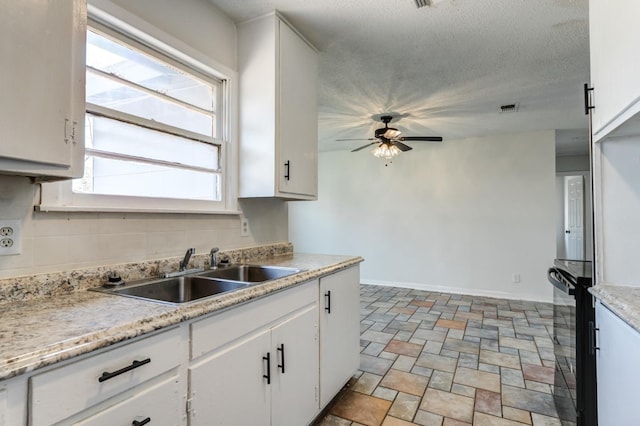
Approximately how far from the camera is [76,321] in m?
0.97

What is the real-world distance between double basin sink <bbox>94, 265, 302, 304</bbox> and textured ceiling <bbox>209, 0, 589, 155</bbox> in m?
1.63

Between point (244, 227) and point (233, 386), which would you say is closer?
point (233, 386)

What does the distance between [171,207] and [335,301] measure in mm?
1122

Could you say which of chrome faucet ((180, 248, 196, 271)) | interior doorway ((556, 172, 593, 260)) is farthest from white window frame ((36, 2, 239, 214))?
interior doorway ((556, 172, 593, 260))

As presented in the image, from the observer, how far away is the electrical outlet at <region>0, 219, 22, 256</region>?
1198 millimetres

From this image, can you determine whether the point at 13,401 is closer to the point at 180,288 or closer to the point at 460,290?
the point at 180,288

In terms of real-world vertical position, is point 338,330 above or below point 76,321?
below

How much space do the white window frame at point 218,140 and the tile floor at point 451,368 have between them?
4.94 feet

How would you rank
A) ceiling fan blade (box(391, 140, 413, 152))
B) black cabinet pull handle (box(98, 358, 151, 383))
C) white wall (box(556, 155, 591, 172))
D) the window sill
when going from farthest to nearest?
1. white wall (box(556, 155, 591, 172))
2. ceiling fan blade (box(391, 140, 413, 152))
3. the window sill
4. black cabinet pull handle (box(98, 358, 151, 383))

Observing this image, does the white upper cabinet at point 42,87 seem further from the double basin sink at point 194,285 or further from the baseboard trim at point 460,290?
the baseboard trim at point 460,290

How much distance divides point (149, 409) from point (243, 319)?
1.43 ft

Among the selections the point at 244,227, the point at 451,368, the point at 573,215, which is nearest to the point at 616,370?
the point at 451,368

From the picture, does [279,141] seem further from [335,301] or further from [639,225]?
[639,225]

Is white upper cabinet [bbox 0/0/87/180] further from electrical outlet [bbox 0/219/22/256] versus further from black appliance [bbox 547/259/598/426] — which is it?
black appliance [bbox 547/259/598/426]
